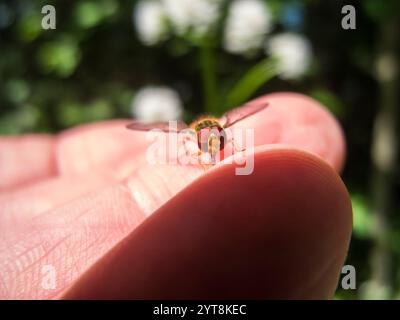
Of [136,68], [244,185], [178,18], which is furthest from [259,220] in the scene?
[136,68]

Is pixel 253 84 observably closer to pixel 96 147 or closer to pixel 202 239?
pixel 96 147

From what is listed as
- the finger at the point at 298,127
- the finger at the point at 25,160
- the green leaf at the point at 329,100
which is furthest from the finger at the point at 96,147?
the green leaf at the point at 329,100

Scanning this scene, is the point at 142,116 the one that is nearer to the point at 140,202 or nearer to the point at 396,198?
the point at 396,198

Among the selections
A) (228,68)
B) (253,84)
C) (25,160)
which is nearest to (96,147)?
(25,160)

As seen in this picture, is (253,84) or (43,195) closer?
(43,195)

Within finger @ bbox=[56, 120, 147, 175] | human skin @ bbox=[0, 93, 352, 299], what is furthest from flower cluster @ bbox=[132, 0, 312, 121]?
human skin @ bbox=[0, 93, 352, 299]

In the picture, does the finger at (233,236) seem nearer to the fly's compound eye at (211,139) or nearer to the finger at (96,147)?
the fly's compound eye at (211,139)

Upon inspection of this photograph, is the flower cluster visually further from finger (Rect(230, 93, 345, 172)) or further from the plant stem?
finger (Rect(230, 93, 345, 172))
